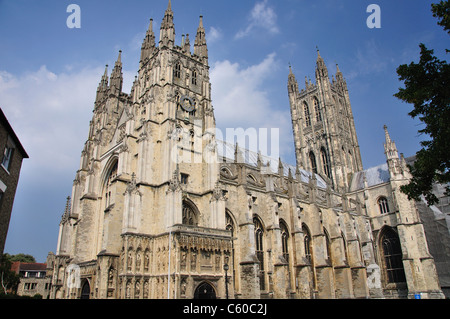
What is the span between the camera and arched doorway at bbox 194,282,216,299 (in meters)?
22.4

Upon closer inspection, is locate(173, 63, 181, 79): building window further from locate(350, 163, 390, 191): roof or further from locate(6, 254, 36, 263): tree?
locate(6, 254, 36, 263): tree

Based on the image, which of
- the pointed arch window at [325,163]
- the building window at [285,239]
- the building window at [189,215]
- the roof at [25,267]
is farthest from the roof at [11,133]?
the roof at [25,267]

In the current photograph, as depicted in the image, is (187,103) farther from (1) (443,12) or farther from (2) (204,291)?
(1) (443,12)

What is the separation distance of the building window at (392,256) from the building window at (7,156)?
143 feet

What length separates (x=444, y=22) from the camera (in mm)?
12594

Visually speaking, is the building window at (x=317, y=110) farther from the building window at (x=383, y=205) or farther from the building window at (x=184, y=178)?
the building window at (x=184, y=178)

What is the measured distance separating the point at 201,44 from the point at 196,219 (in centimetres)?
2018

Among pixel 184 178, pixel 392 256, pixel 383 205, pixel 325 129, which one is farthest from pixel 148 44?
pixel 392 256

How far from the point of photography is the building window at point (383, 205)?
148 ft

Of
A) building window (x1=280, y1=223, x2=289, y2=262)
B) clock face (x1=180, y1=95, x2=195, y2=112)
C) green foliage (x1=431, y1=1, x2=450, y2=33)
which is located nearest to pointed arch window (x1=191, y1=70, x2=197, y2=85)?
clock face (x1=180, y1=95, x2=195, y2=112)

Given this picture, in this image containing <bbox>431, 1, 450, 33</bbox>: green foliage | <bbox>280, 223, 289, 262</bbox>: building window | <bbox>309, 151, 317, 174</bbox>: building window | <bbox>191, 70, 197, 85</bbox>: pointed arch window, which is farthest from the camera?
<bbox>309, 151, 317, 174</bbox>: building window

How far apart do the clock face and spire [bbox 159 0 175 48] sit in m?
5.68
